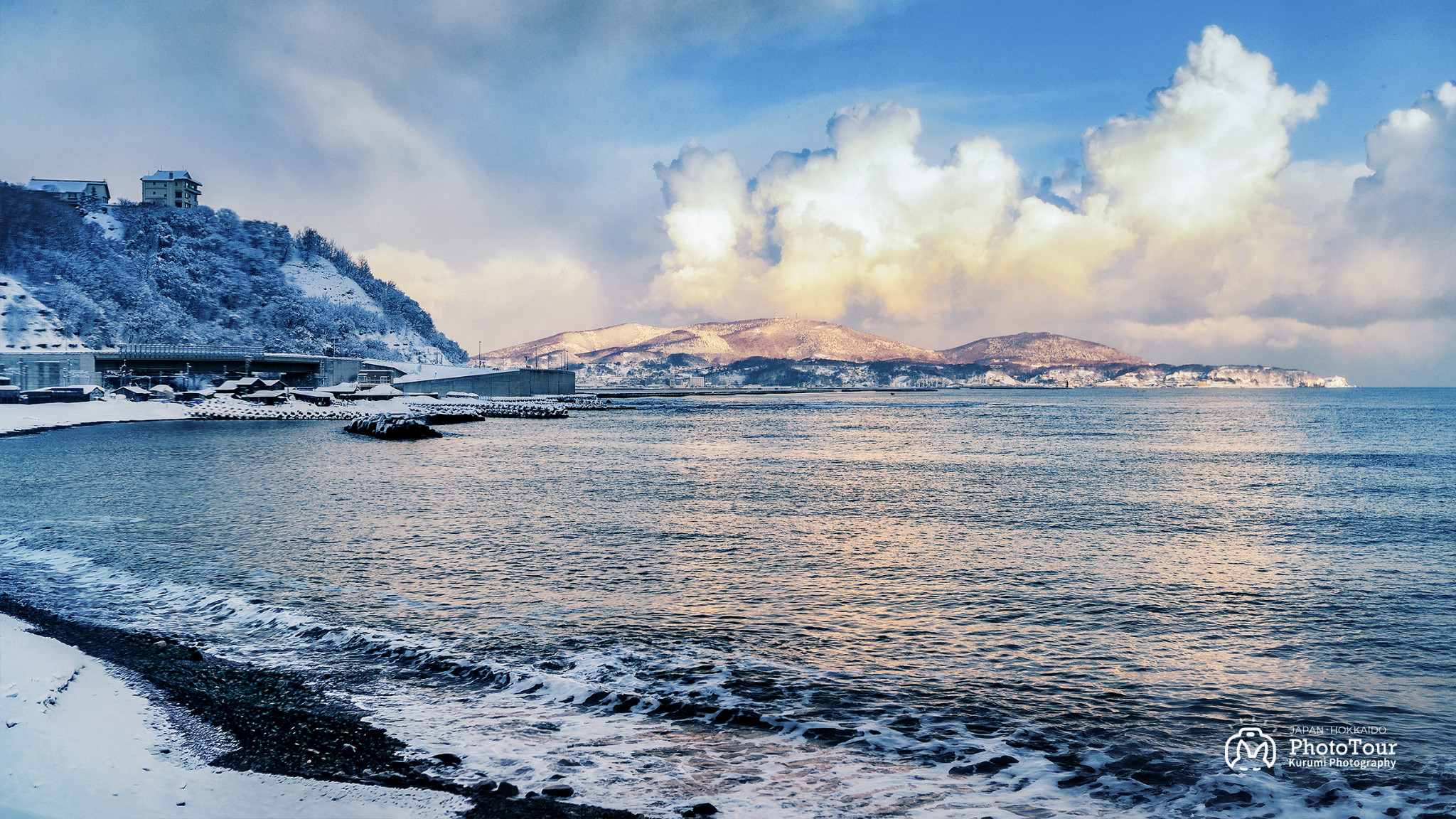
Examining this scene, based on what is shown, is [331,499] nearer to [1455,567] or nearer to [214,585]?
[214,585]

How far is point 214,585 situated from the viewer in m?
14.8

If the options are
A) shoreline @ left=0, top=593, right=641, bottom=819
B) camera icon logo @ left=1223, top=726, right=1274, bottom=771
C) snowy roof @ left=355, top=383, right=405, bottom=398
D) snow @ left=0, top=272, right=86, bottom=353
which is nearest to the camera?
shoreline @ left=0, top=593, right=641, bottom=819

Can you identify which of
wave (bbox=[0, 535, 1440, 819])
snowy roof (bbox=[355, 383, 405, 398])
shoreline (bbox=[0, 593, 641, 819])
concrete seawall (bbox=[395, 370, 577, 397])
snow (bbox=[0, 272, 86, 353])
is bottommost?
wave (bbox=[0, 535, 1440, 819])

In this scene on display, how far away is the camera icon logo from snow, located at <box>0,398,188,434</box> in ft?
258

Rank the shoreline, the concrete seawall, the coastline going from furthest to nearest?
the concrete seawall, the coastline, the shoreline

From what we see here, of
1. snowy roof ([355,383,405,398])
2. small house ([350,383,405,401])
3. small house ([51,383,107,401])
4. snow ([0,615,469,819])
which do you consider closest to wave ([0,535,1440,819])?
snow ([0,615,469,819])

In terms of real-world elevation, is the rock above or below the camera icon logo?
above

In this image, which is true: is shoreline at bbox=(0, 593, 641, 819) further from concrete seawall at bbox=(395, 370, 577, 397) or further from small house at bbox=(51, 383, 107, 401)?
concrete seawall at bbox=(395, 370, 577, 397)

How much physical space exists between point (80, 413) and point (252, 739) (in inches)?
3792

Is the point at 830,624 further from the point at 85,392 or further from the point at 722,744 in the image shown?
the point at 85,392

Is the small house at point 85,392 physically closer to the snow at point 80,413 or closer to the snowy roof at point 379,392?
the snow at point 80,413

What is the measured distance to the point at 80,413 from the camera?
8125 cm

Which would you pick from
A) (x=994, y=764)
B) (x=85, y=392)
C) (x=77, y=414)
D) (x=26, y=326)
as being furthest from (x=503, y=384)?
(x=994, y=764)

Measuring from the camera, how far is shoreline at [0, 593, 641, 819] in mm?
6586
